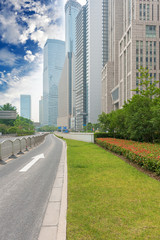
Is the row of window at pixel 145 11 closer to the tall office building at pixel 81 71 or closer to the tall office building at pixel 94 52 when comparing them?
the tall office building at pixel 94 52

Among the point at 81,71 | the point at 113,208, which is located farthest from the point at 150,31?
the point at 81,71

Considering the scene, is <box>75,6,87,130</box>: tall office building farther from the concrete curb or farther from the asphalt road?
the concrete curb

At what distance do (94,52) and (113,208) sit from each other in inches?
5170

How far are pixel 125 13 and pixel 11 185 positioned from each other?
97.8m

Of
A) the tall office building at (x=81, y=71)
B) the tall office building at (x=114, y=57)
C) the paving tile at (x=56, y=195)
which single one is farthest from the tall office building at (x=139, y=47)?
the tall office building at (x=81, y=71)

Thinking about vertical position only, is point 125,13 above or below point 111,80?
above

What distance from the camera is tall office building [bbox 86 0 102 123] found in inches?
4835

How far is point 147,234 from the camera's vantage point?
10.6 feet

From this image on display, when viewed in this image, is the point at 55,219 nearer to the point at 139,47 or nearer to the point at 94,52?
the point at 139,47

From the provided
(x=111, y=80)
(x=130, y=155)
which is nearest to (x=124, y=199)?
(x=130, y=155)

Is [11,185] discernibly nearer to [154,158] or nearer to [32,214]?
[32,214]

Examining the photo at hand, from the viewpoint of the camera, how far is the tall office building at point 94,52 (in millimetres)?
122812

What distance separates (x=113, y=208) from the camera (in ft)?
14.0

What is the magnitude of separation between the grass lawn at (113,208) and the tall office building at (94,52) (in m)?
116
